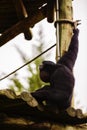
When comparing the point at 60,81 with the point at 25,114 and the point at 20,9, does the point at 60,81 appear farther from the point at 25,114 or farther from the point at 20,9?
the point at 20,9

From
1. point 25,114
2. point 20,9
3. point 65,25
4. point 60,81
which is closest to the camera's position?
point 25,114

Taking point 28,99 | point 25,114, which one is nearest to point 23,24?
point 25,114

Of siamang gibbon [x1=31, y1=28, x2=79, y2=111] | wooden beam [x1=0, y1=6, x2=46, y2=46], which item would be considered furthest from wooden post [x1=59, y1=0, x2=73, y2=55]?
wooden beam [x1=0, y1=6, x2=46, y2=46]

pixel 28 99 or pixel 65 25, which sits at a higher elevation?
pixel 28 99

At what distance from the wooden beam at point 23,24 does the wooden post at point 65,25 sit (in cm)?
126

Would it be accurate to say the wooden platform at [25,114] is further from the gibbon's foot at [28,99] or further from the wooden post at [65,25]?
the wooden post at [65,25]

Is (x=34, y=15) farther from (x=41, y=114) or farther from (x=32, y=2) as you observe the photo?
(x=41, y=114)

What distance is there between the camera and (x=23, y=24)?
834 centimetres

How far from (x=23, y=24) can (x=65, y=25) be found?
5.90ft

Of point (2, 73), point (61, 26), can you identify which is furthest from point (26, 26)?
point (2, 73)

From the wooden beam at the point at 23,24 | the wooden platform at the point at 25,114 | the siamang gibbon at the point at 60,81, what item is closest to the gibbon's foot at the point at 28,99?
the wooden platform at the point at 25,114

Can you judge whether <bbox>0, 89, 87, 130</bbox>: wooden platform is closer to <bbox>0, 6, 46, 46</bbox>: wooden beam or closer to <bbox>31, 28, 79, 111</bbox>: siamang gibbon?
<bbox>31, 28, 79, 111</bbox>: siamang gibbon

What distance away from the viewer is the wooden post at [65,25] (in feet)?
21.5

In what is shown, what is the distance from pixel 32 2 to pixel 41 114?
3723 millimetres
